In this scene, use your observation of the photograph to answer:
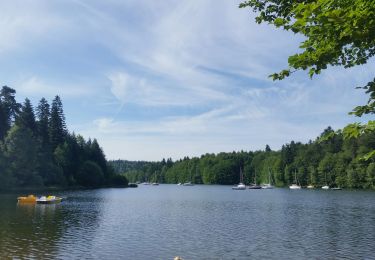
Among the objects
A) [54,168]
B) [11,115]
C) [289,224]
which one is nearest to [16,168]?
[54,168]

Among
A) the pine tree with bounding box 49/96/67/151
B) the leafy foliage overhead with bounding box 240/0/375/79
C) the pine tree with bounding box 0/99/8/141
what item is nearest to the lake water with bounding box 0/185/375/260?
the leafy foliage overhead with bounding box 240/0/375/79

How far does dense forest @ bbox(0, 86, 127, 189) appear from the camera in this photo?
121375 mm

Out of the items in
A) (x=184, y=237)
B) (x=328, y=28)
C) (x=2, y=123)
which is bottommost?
(x=184, y=237)

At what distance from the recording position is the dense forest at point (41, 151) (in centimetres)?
12138

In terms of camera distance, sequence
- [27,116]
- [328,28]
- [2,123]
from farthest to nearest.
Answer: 1. [27,116]
2. [2,123]
3. [328,28]

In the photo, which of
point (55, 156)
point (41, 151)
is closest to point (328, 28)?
point (41, 151)

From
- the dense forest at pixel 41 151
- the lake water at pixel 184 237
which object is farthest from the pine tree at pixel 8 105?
the lake water at pixel 184 237

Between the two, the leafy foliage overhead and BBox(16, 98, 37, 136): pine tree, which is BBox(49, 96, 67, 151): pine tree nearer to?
BBox(16, 98, 37, 136): pine tree

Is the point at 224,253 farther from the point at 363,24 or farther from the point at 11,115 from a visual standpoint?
the point at 11,115

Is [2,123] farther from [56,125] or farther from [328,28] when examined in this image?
[328,28]

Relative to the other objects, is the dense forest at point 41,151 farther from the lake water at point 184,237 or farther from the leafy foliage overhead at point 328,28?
the leafy foliage overhead at point 328,28

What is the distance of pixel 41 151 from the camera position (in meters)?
144

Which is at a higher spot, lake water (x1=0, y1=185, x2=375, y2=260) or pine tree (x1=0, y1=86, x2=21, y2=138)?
pine tree (x1=0, y1=86, x2=21, y2=138)

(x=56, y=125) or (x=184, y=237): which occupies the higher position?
(x=56, y=125)
